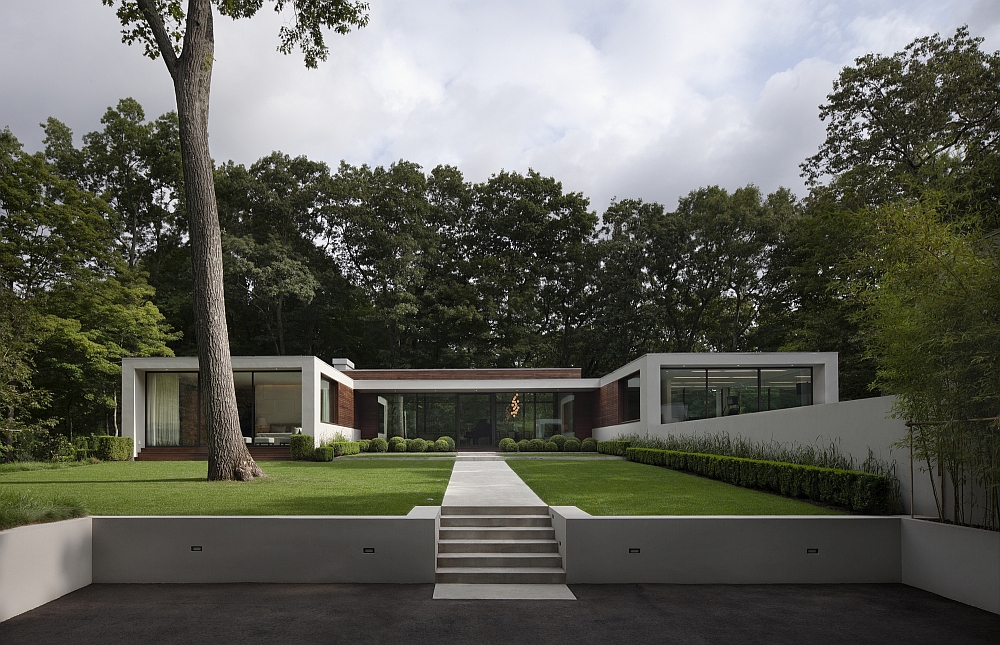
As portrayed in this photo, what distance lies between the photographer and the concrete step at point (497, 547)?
812 cm

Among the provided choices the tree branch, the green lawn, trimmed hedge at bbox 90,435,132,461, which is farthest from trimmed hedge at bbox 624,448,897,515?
trimmed hedge at bbox 90,435,132,461

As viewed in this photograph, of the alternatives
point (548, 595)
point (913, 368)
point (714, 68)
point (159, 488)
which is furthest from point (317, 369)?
point (913, 368)

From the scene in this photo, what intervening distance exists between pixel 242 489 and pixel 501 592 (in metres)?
6.38

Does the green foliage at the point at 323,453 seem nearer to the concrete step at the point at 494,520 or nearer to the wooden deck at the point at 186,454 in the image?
the wooden deck at the point at 186,454

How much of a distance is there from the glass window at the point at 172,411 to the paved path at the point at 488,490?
36.3 ft

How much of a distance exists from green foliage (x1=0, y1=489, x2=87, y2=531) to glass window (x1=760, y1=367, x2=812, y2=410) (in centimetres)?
1917

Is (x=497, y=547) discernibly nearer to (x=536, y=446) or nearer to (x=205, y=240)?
(x=205, y=240)

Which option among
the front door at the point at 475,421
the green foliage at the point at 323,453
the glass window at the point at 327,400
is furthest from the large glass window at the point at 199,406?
the front door at the point at 475,421

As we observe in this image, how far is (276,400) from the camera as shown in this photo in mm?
23547

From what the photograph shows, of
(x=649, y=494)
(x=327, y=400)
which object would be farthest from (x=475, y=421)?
(x=649, y=494)

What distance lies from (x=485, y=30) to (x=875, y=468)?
11769 mm

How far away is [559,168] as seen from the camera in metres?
39.2

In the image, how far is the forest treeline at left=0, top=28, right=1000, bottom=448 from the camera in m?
23.5

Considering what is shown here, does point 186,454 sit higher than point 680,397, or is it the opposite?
point 680,397
